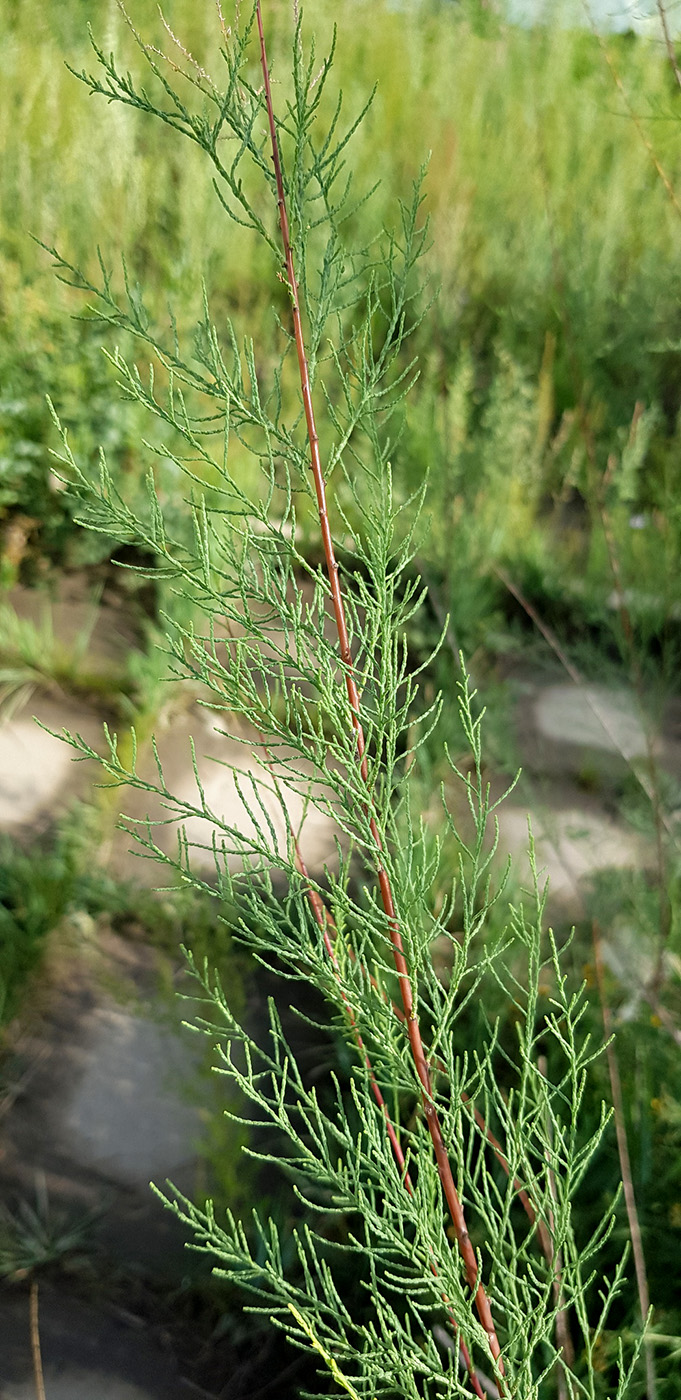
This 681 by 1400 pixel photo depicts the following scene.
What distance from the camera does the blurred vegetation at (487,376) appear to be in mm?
2012

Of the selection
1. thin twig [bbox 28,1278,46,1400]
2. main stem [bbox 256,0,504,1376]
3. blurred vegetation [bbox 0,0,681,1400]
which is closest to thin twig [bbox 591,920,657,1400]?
main stem [bbox 256,0,504,1376]

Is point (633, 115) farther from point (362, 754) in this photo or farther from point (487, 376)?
point (487, 376)

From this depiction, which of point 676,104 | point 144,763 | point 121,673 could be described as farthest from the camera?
point 676,104

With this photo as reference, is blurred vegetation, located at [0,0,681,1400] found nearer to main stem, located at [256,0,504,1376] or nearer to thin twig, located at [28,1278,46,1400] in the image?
thin twig, located at [28,1278,46,1400]

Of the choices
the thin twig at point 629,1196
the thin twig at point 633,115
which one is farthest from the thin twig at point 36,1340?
the thin twig at point 633,115

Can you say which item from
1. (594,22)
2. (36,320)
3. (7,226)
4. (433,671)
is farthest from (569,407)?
(594,22)

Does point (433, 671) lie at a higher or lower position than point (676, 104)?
lower

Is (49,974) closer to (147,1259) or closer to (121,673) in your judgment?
(147,1259)

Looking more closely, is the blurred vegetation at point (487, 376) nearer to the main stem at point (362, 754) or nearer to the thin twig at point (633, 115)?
the thin twig at point (633, 115)

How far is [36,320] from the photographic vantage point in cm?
328

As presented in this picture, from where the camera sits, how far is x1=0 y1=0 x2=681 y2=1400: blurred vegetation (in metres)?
2.01

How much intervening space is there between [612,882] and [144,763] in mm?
1207

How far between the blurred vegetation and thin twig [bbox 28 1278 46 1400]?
54 centimetres

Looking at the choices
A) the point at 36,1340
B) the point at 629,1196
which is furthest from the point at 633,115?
the point at 36,1340
